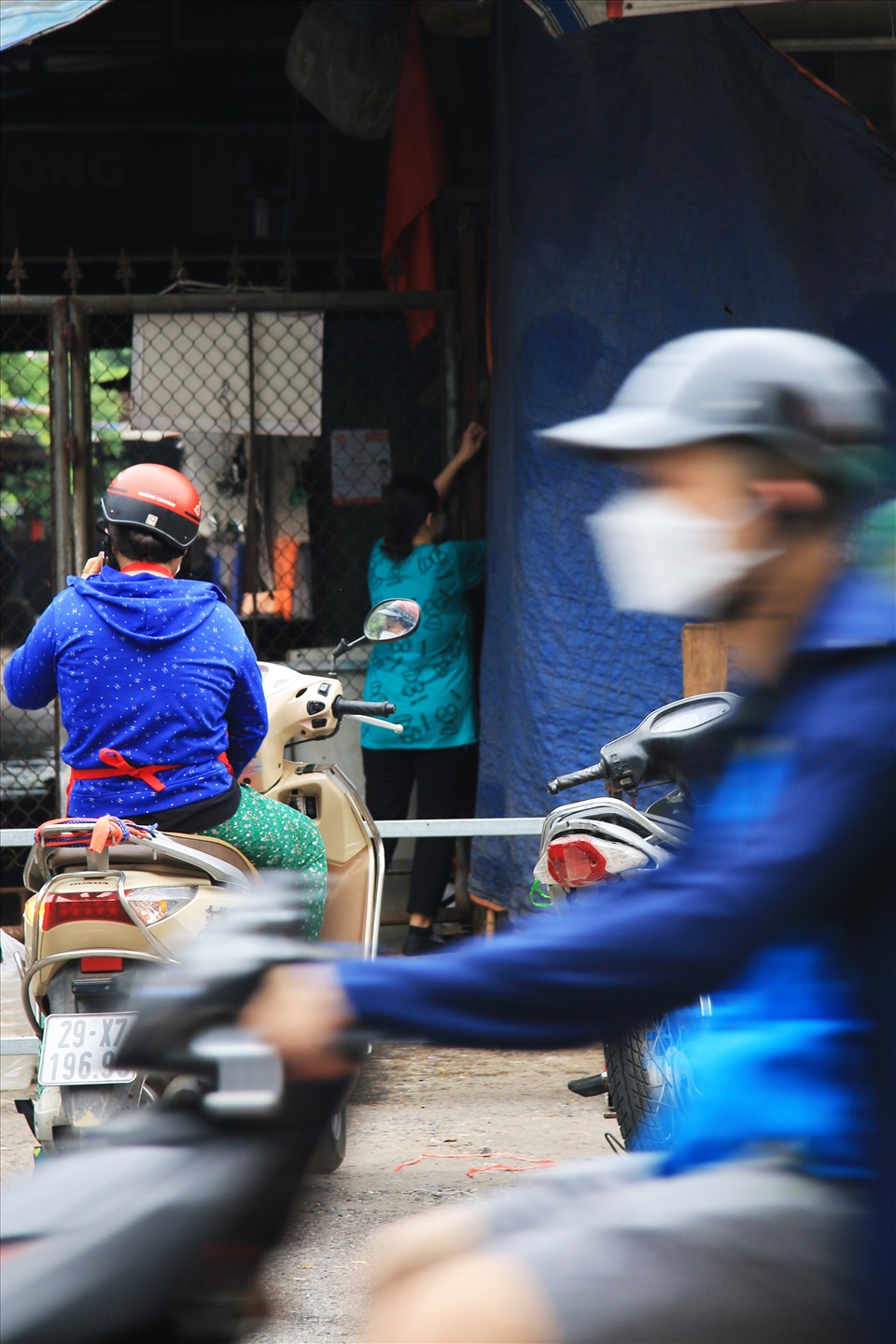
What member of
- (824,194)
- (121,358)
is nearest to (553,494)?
(824,194)

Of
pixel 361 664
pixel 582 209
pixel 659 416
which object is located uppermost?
pixel 582 209

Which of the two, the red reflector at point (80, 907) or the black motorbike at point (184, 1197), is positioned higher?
the black motorbike at point (184, 1197)

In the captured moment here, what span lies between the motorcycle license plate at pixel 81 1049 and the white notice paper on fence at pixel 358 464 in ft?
13.6

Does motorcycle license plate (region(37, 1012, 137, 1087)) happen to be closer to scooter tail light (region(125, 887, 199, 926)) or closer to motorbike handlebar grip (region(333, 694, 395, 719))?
scooter tail light (region(125, 887, 199, 926))

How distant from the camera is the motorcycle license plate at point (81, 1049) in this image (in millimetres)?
3281

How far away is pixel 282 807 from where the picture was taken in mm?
3967

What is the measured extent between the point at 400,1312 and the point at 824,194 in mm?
4669

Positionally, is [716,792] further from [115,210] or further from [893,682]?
[115,210]

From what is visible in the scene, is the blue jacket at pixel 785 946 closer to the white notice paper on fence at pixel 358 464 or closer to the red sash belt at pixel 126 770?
the red sash belt at pixel 126 770

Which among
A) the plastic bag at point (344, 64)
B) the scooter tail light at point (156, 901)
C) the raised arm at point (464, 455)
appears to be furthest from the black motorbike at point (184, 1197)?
the plastic bag at point (344, 64)

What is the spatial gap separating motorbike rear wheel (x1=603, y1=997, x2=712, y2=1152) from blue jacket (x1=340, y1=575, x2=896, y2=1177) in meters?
1.50

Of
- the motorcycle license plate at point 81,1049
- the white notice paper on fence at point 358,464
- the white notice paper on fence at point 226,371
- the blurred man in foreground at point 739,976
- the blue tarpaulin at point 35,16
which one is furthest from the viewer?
the white notice paper on fence at point 358,464

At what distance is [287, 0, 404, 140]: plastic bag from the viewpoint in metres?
6.23

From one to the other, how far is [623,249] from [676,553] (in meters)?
3.92
